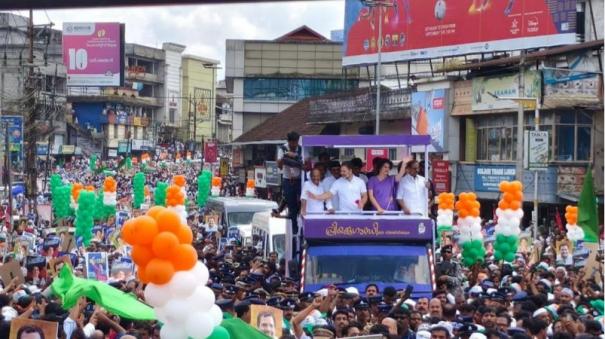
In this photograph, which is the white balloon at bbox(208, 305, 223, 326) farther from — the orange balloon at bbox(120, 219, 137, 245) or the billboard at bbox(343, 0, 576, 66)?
the billboard at bbox(343, 0, 576, 66)

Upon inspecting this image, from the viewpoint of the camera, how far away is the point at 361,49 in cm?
5044

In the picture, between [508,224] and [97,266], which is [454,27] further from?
[97,266]

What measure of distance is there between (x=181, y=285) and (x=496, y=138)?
35000 millimetres

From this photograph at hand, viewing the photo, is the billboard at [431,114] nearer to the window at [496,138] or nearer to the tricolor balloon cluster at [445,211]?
the window at [496,138]

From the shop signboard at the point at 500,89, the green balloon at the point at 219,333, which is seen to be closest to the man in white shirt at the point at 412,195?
the green balloon at the point at 219,333

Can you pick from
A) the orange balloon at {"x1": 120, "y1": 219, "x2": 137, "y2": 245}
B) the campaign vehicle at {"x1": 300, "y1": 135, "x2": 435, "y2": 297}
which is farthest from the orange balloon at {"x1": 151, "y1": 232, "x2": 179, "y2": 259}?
the campaign vehicle at {"x1": 300, "y1": 135, "x2": 435, "y2": 297}

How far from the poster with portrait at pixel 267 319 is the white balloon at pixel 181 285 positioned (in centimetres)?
233

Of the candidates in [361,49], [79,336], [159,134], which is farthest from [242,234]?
[159,134]

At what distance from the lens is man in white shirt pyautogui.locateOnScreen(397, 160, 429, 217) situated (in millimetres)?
15914

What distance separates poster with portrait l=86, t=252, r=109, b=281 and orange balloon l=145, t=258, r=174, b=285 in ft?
38.4

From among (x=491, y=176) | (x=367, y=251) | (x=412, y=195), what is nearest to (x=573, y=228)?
(x=412, y=195)

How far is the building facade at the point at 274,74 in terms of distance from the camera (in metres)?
75.3

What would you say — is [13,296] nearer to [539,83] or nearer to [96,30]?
[539,83]

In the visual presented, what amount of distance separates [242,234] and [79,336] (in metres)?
23.1
